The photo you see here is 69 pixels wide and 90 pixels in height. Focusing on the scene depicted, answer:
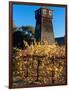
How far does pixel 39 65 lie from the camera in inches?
107

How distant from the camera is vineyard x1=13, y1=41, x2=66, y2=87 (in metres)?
2.65

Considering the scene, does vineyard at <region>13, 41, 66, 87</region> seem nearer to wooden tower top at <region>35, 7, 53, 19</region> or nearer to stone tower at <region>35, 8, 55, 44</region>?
stone tower at <region>35, 8, 55, 44</region>

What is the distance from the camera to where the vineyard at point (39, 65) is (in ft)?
8.70

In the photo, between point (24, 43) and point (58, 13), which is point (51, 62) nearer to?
point (24, 43)

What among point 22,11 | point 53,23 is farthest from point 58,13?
point 22,11

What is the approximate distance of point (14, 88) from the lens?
8.67ft

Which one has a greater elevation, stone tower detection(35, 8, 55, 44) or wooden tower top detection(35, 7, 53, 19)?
wooden tower top detection(35, 7, 53, 19)

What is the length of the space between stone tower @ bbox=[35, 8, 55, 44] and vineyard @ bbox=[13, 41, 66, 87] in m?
0.07

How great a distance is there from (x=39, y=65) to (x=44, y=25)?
0.45 m

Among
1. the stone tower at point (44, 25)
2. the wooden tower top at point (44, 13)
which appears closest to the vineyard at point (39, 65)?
the stone tower at point (44, 25)

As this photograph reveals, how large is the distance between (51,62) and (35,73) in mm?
220

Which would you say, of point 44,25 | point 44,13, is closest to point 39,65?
point 44,25

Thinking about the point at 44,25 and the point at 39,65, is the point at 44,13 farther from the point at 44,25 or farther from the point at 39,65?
the point at 39,65

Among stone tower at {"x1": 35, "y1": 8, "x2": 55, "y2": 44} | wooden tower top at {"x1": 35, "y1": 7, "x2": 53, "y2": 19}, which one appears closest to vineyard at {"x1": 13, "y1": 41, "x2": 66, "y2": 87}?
stone tower at {"x1": 35, "y1": 8, "x2": 55, "y2": 44}
